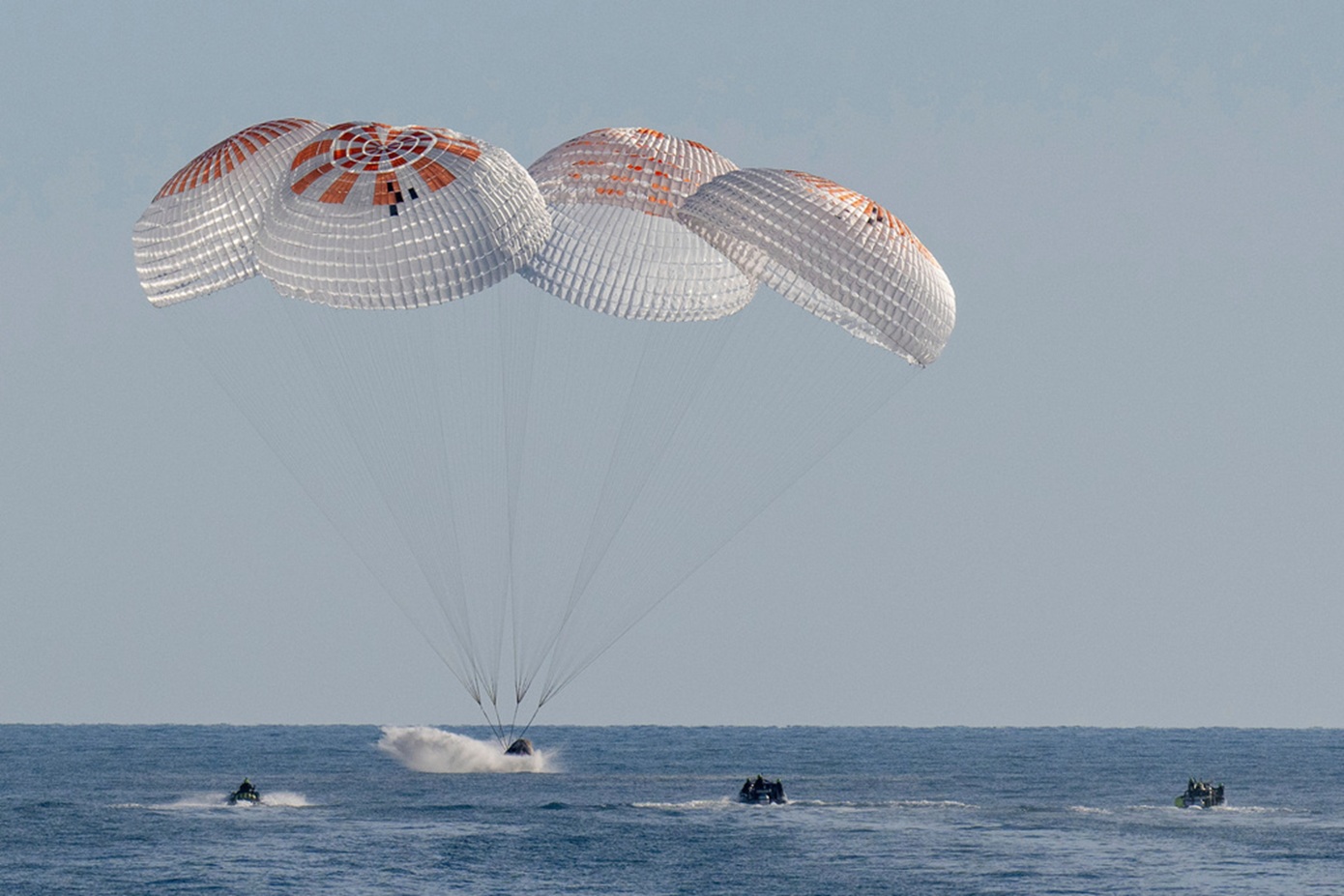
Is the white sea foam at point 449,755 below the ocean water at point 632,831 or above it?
above

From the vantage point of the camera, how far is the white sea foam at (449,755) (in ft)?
229

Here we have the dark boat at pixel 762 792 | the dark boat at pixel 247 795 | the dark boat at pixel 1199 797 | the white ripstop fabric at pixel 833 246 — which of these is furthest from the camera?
the dark boat at pixel 1199 797

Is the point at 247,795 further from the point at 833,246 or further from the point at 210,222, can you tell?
the point at 833,246

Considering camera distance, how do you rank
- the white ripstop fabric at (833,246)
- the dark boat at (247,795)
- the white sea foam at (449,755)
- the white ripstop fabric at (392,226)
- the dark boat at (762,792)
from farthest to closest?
the white sea foam at (449,755) < the dark boat at (247,795) < the dark boat at (762,792) < the white ripstop fabric at (833,246) < the white ripstop fabric at (392,226)

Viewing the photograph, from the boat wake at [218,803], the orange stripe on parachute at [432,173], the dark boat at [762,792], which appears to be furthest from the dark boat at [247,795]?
the orange stripe on parachute at [432,173]

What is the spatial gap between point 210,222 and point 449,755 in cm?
4409

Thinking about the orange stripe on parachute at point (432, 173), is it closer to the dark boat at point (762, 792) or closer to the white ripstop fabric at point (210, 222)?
the white ripstop fabric at point (210, 222)

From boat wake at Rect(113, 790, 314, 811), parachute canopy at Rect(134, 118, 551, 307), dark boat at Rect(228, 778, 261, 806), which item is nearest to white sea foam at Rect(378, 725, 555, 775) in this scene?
boat wake at Rect(113, 790, 314, 811)

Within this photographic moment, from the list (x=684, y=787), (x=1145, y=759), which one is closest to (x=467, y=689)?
(x=684, y=787)

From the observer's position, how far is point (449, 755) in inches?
2805

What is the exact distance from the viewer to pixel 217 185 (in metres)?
29.7

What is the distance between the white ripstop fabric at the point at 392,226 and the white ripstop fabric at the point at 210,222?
2.96 feet

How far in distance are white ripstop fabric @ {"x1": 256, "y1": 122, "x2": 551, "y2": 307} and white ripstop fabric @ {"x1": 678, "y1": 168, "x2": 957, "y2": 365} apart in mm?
2830

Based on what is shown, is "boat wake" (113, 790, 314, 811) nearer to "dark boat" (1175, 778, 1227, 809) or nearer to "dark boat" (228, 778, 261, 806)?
"dark boat" (228, 778, 261, 806)
